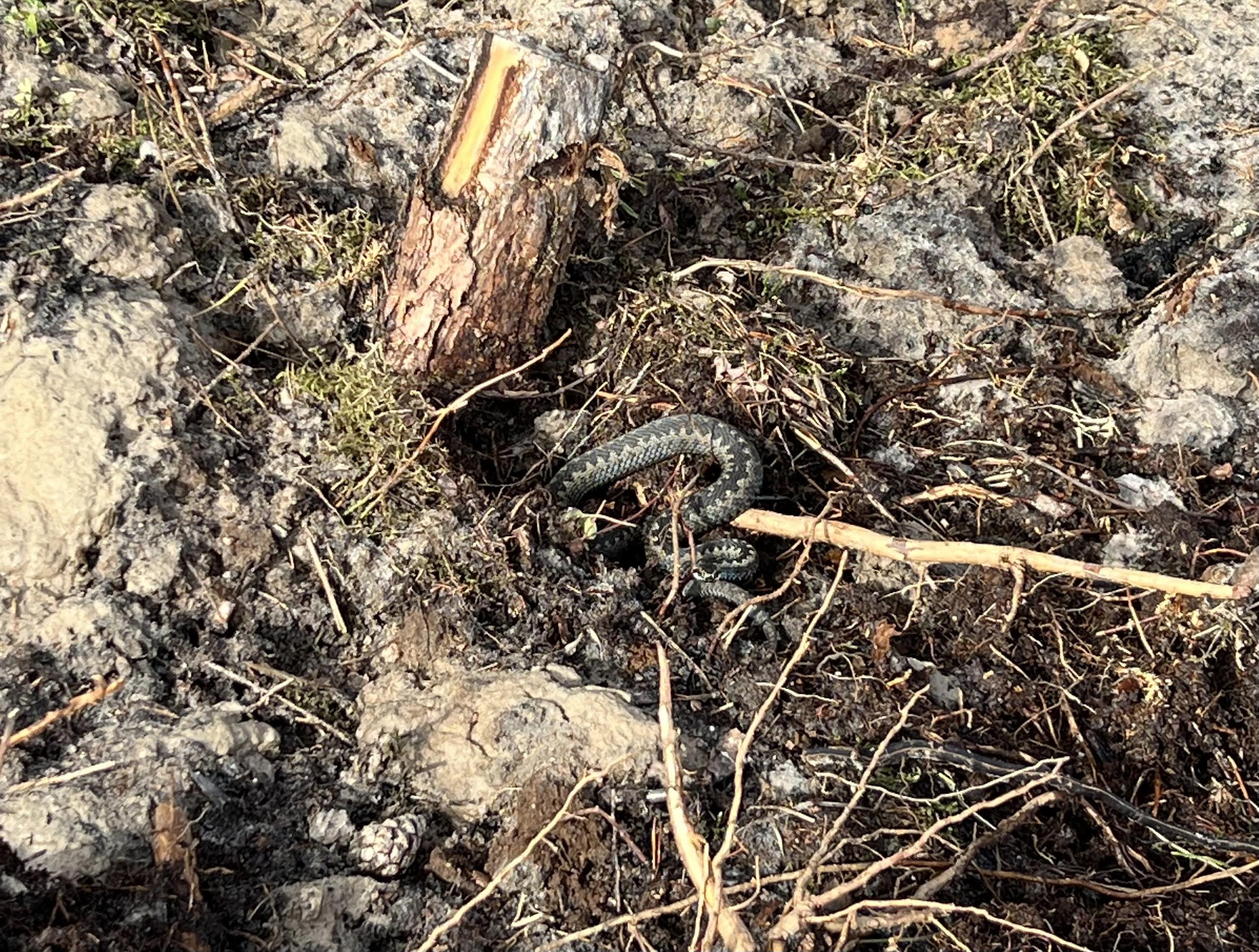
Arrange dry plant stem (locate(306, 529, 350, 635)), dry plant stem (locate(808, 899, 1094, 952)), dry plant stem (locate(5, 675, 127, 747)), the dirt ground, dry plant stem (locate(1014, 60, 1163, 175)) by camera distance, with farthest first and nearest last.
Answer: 1. dry plant stem (locate(1014, 60, 1163, 175))
2. dry plant stem (locate(306, 529, 350, 635))
3. the dirt ground
4. dry plant stem (locate(808, 899, 1094, 952))
5. dry plant stem (locate(5, 675, 127, 747))

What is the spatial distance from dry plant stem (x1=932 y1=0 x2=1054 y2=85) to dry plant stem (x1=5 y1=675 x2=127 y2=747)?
4602mm

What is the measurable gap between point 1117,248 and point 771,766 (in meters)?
3.33

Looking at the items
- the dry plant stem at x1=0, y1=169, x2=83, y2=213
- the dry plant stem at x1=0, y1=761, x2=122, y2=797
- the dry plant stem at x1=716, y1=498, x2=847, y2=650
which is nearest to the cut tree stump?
the dry plant stem at x1=0, y1=169, x2=83, y2=213

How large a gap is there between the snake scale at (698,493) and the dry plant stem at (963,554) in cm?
12

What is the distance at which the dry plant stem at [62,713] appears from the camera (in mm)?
2541

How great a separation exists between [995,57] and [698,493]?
9.39 feet

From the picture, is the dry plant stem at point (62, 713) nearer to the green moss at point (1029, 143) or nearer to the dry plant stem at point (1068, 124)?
the green moss at point (1029, 143)

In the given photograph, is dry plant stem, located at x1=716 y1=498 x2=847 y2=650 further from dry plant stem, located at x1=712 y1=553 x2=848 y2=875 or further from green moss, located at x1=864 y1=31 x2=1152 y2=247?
green moss, located at x1=864 y1=31 x2=1152 y2=247

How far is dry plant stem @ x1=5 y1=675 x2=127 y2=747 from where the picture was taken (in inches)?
100

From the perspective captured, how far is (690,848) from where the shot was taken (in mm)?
2723

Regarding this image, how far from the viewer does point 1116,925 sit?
3.09 metres

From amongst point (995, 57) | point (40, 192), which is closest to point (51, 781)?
point (40, 192)

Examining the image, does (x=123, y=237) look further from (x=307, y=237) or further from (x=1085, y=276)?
(x=1085, y=276)

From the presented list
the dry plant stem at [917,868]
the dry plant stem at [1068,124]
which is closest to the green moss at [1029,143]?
the dry plant stem at [1068,124]
